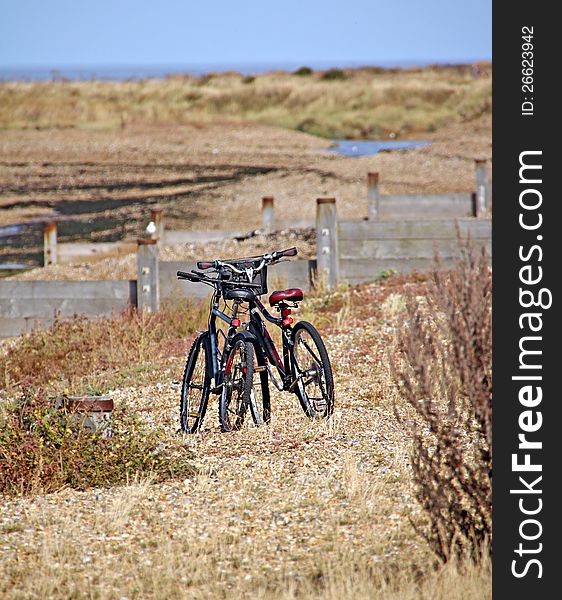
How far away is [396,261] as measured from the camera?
48.2 ft

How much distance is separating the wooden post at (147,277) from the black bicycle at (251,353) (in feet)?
15.4

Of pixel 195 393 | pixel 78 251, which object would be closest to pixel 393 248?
pixel 78 251

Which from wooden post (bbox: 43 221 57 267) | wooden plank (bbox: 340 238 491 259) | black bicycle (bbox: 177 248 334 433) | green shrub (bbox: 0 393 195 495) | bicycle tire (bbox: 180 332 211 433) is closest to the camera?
green shrub (bbox: 0 393 195 495)

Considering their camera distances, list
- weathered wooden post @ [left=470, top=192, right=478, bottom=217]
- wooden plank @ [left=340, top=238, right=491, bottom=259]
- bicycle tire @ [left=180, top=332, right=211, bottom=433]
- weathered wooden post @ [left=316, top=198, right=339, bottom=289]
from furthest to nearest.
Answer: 1. weathered wooden post @ [left=470, top=192, right=478, bottom=217]
2. wooden plank @ [left=340, top=238, right=491, bottom=259]
3. weathered wooden post @ [left=316, top=198, right=339, bottom=289]
4. bicycle tire @ [left=180, top=332, right=211, bottom=433]

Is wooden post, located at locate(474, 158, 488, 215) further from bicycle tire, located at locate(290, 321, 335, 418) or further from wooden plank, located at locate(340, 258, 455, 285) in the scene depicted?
bicycle tire, located at locate(290, 321, 335, 418)

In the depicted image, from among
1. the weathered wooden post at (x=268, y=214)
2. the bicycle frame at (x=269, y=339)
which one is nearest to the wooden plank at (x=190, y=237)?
the weathered wooden post at (x=268, y=214)

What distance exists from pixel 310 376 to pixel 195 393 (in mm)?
1150

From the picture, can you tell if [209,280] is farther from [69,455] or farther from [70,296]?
[70,296]

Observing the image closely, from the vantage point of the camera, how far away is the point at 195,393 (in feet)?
29.1

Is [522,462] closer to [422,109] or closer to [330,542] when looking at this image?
[330,542]

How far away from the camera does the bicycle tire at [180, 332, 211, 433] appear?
812cm

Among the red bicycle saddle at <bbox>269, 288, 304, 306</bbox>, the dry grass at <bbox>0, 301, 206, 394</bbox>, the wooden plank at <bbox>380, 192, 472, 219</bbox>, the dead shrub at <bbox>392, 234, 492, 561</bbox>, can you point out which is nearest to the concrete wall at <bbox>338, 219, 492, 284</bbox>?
the dry grass at <bbox>0, 301, 206, 394</bbox>

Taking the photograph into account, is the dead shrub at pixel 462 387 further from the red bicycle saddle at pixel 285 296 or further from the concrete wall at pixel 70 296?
the concrete wall at pixel 70 296

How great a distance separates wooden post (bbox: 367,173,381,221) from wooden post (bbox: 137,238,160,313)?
7.96 metres
